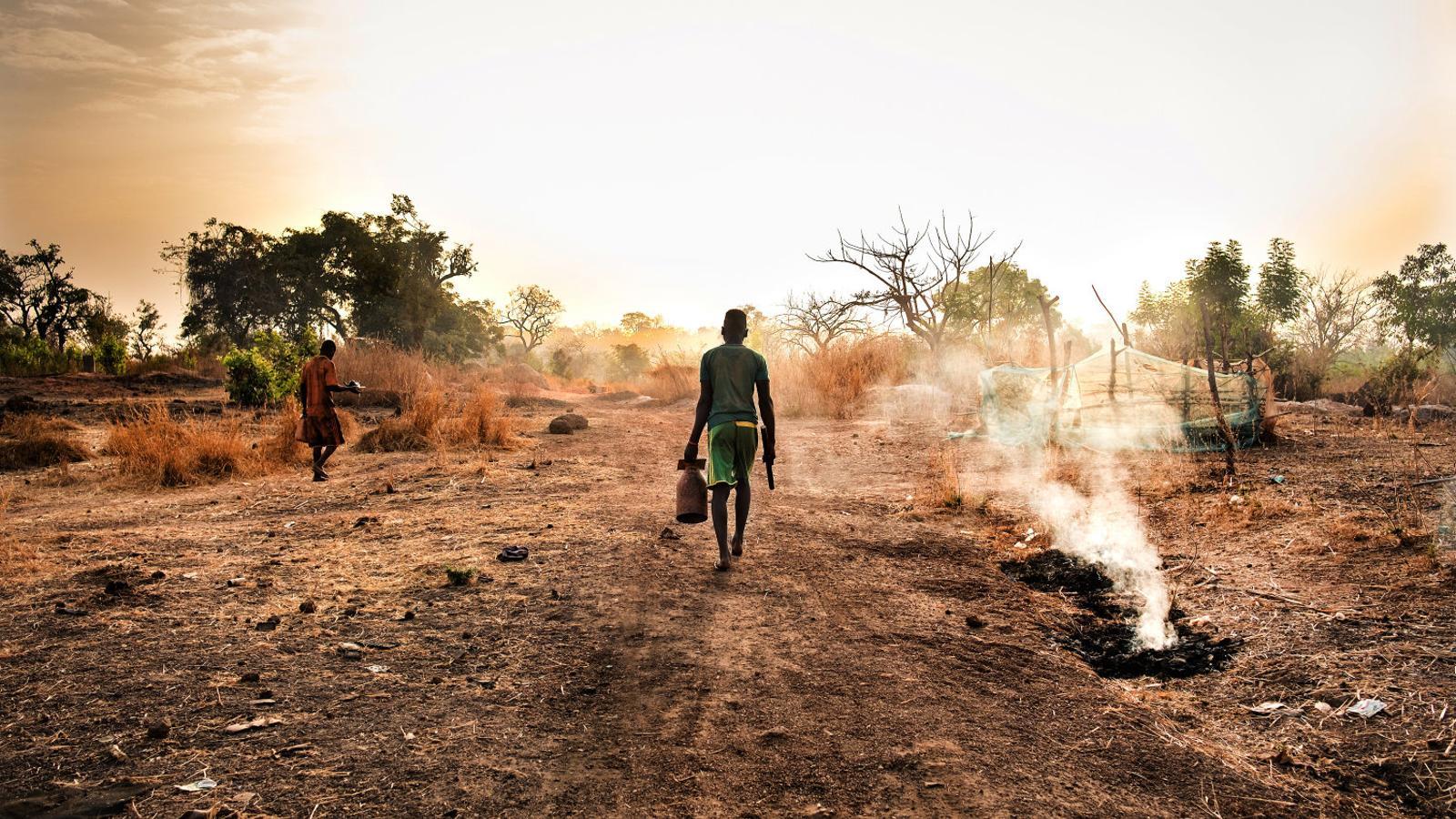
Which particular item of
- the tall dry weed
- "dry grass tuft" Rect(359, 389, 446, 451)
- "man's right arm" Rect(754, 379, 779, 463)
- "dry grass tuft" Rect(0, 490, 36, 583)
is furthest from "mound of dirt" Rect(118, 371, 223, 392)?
"man's right arm" Rect(754, 379, 779, 463)

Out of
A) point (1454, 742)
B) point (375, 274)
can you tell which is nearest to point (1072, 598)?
point (1454, 742)

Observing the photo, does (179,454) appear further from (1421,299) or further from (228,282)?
(1421,299)

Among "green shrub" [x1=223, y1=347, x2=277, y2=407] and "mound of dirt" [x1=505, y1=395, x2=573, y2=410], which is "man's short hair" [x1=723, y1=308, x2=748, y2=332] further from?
"mound of dirt" [x1=505, y1=395, x2=573, y2=410]

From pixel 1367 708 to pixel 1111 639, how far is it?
4.01 feet

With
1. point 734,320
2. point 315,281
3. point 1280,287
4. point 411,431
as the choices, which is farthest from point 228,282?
point 1280,287

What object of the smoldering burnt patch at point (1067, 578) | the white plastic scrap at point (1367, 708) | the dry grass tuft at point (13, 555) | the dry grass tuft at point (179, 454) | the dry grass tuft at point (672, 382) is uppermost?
the dry grass tuft at point (672, 382)

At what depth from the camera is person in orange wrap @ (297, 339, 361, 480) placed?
9102 millimetres

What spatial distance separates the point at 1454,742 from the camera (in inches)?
115

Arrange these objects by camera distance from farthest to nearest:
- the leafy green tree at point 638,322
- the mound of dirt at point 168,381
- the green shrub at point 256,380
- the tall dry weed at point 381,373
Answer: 1. the leafy green tree at point 638,322
2. the mound of dirt at point 168,381
3. the tall dry weed at point 381,373
4. the green shrub at point 256,380

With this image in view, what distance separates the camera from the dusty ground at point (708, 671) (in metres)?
2.76

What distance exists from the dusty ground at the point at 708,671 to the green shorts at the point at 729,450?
68 centimetres

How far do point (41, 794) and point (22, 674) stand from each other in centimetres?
127

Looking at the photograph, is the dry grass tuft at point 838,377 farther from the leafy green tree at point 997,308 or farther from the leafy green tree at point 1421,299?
the leafy green tree at point 1421,299

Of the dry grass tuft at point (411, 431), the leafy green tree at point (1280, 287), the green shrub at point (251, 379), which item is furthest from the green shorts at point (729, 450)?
the leafy green tree at point (1280, 287)
